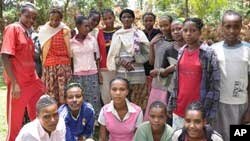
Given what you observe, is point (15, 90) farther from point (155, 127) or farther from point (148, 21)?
point (148, 21)

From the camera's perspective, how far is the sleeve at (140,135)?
12.6 ft

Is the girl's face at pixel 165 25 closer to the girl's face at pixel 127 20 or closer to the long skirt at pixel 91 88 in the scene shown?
the girl's face at pixel 127 20

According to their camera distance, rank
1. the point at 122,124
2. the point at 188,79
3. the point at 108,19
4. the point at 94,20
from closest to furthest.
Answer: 1. the point at 188,79
2. the point at 122,124
3. the point at 108,19
4. the point at 94,20

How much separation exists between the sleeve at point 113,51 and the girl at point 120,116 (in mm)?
905

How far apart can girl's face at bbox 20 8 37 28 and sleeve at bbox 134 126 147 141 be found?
1.74 m

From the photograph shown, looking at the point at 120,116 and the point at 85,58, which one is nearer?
the point at 120,116

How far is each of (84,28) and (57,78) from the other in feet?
2.37

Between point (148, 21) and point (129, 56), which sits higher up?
point (148, 21)

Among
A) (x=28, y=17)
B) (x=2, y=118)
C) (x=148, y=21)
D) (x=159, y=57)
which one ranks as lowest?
(x=2, y=118)

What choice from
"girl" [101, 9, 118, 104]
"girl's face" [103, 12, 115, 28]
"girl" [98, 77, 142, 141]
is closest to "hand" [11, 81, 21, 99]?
"girl" [98, 77, 142, 141]

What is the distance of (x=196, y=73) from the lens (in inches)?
144

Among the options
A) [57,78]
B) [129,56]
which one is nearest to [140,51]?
[129,56]

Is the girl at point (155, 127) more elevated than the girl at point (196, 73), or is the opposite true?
the girl at point (196, 73)

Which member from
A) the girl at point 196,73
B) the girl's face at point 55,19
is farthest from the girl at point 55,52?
the girl at point 196,73
